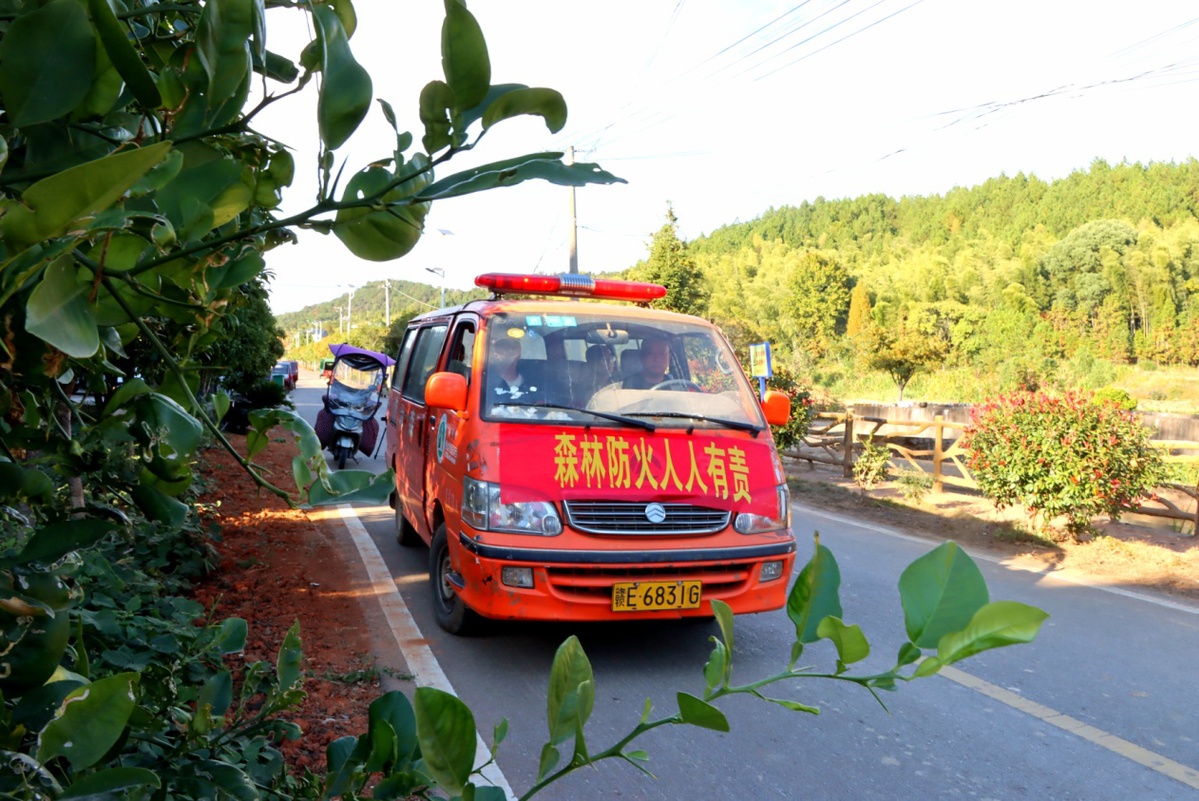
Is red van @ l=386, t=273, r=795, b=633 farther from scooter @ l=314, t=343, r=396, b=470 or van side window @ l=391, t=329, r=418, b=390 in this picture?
scooter @ l=314, t=343, r=396, b=470

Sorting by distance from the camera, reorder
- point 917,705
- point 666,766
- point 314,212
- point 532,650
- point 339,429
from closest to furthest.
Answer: point 314,212
point 666,766
point 917,705
point 532,650
point 339,429

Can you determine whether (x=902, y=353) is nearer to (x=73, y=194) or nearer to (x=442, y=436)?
(x=442, y=436)

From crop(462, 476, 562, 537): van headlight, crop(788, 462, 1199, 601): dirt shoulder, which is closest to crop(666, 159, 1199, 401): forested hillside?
crop(788, 462, 1199, 601): dirt shoulder

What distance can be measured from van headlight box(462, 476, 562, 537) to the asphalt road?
0.77 meters

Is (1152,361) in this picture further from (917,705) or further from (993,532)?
(917,705)

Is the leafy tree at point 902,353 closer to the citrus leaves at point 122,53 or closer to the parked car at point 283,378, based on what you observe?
the parked car at point 283,378

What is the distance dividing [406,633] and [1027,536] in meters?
6.45

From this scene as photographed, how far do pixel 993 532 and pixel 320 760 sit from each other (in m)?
7.78

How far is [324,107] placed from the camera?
2.93 ft

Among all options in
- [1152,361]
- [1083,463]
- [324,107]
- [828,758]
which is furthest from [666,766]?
[1152,361]

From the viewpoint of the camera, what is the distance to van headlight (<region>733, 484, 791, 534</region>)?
4820mm

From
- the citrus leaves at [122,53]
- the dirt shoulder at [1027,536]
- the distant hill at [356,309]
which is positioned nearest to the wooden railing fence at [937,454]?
the dirt shoulder at [1027,536]

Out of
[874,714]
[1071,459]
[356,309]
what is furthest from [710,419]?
[356,309]

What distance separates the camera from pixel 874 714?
434 cm
